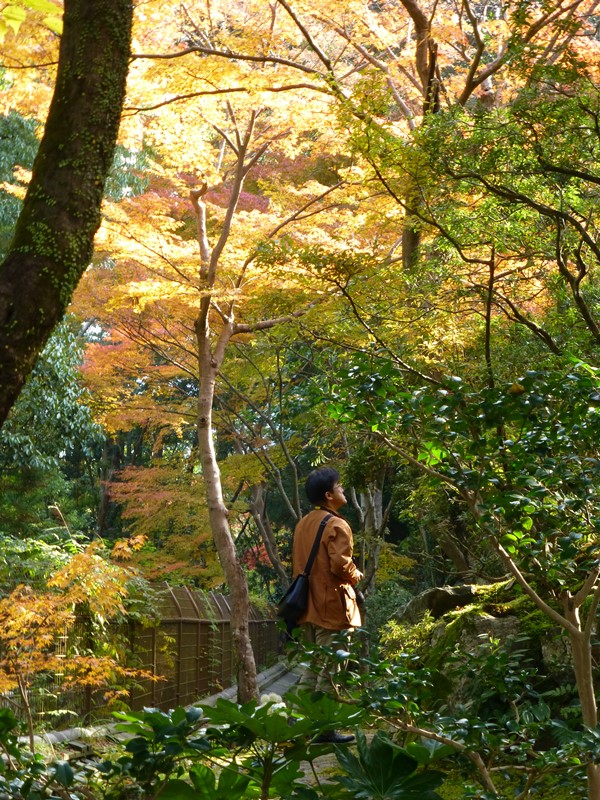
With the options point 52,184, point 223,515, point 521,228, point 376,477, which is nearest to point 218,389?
point 223,515

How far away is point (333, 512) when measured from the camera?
19.4 feet

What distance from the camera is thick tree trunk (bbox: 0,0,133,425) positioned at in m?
3.29

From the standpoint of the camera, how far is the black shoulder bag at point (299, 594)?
Answer: 18.9 feet

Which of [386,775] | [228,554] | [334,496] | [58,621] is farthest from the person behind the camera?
[228,554]

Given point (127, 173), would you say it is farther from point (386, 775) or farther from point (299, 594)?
point (386, 775)

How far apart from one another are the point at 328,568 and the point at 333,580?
0.08 m

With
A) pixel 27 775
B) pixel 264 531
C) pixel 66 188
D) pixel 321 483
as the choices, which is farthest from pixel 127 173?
pixel 27 775

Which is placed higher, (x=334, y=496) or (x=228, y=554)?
(x=334, y=496)

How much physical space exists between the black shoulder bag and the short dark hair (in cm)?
16

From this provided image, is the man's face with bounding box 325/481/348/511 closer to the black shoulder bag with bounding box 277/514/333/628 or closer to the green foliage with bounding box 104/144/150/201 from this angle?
the black shoulder bag with bounding box 277/514/333/628

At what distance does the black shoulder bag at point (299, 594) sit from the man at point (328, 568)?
3 centimetres

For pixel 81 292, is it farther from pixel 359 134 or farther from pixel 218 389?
pixel 359 134

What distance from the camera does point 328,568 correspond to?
5840mm

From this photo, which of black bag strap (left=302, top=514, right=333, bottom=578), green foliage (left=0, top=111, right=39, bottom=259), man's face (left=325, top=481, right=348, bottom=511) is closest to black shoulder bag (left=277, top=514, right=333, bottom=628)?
black bag strap (left=302, top=514, right=333, bottom=578)
